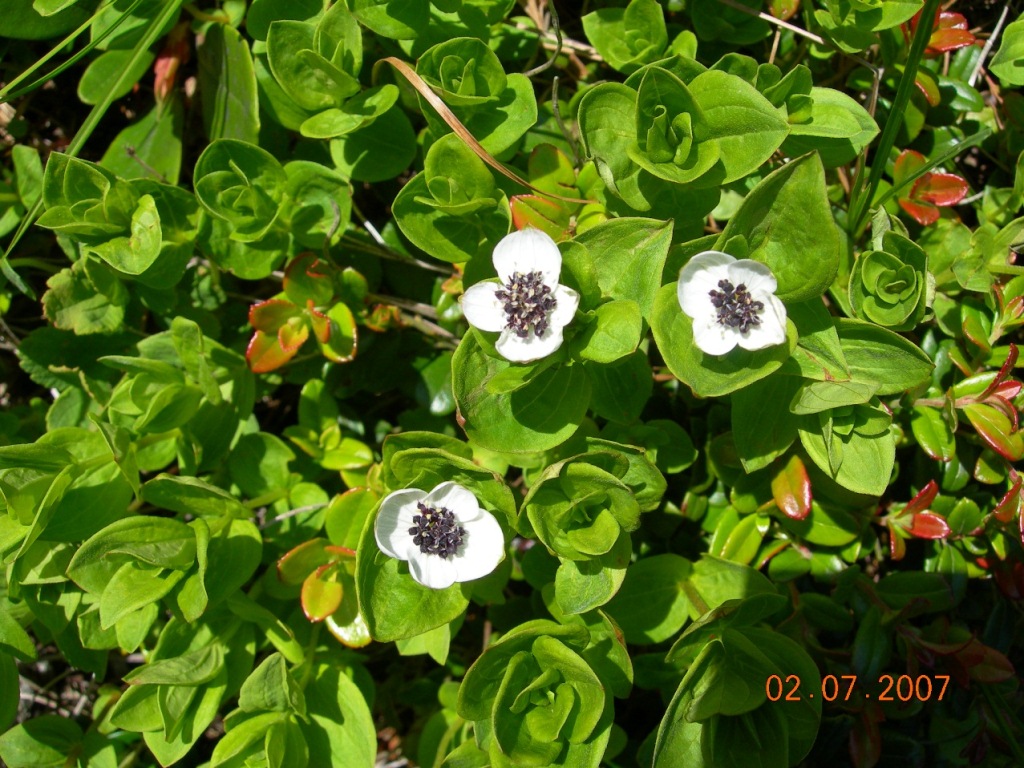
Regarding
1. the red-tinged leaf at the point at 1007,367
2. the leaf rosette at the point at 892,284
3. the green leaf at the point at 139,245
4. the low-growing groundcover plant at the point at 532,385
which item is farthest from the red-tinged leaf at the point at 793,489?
the green leaf at the point at 139,245

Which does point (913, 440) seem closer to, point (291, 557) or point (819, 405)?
point (819, 405)

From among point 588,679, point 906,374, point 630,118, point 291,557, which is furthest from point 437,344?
point 906,374

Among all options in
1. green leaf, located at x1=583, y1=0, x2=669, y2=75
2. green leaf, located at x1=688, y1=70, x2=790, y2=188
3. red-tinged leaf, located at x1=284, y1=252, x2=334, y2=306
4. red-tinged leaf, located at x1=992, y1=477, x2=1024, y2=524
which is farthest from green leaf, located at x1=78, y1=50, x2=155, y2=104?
red-tinged leaf, located at x1=992, y1=477, x2=1024, y2=524

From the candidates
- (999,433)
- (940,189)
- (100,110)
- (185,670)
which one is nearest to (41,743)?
(185,670)

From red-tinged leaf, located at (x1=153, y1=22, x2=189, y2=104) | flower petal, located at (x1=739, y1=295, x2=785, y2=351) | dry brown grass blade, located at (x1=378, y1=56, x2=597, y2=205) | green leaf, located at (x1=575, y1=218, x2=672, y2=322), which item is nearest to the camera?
flower petal, located at (x1=739, y1=295, x2=785, y2=351)

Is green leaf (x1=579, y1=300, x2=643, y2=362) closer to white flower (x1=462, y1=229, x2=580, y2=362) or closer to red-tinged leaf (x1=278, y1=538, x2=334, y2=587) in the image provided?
white flower (x1=462, y1=229, x2=580, y2=362)

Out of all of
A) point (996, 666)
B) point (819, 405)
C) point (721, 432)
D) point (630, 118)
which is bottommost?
point (996, 666)
